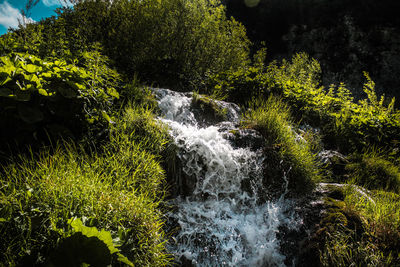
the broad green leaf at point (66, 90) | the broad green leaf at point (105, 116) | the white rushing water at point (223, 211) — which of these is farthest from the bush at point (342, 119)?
the broad green leaf at point (66, 90)

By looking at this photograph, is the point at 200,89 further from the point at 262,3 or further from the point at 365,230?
the point at 262,3

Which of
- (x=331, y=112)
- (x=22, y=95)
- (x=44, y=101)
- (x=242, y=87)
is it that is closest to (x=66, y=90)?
(x=44, y=101)

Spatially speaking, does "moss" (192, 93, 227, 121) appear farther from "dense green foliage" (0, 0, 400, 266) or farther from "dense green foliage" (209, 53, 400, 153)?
"dense green foliage" (209, 53, 400, 153)

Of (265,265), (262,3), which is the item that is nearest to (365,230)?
(265,265)

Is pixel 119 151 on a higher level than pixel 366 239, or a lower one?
higher

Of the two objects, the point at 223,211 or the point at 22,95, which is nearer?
the point at 22,95

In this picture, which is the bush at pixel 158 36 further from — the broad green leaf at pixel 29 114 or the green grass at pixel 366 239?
the green grass at pixel 366 239

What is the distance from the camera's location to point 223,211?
117 inches

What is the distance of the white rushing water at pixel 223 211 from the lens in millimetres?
2531

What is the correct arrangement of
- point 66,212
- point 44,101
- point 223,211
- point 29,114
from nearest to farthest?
point 66,212, point 29,114, point 44,101, point 223,211

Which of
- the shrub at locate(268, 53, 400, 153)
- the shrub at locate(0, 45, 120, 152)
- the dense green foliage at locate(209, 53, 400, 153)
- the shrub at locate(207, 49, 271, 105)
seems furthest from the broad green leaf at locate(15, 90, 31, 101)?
the shrub at locate(268, 53, 400, 153)

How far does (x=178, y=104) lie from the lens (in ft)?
16.5

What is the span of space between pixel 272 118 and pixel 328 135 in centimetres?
274

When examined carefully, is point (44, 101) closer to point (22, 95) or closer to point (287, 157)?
point (22, 95)
